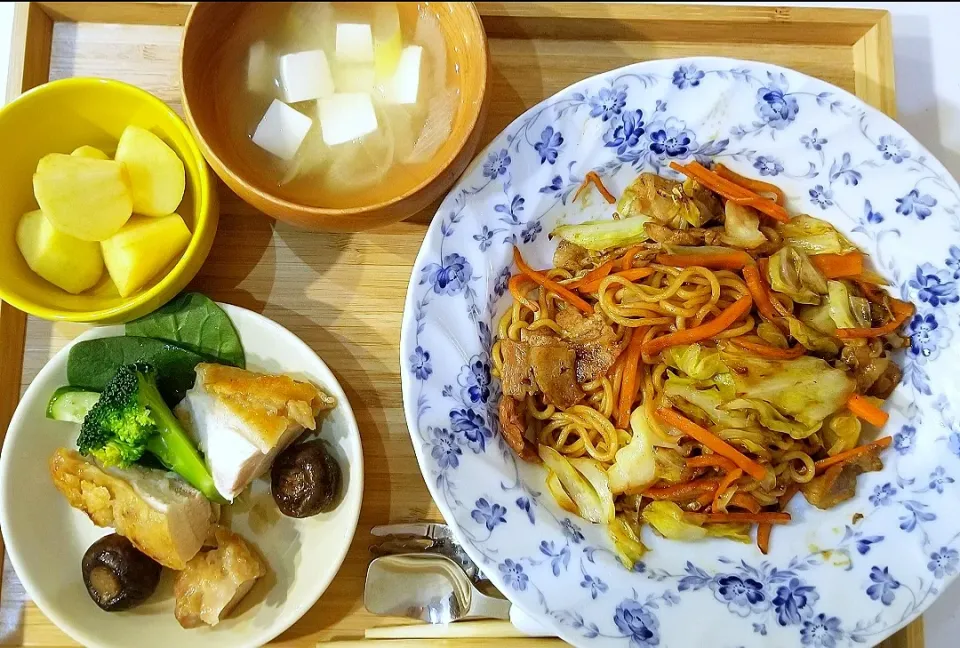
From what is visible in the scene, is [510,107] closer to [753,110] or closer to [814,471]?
[753,110]

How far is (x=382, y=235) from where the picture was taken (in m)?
2.08

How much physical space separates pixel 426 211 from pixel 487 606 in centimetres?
116

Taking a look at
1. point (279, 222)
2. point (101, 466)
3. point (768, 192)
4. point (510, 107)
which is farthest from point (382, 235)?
point (768, 192)

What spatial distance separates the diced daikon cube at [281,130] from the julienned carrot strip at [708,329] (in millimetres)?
Answer: 1092

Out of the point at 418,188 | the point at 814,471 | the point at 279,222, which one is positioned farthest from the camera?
the point at 279,222

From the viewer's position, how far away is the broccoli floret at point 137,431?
1770 mm

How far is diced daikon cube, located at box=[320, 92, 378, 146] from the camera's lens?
70.5 inches

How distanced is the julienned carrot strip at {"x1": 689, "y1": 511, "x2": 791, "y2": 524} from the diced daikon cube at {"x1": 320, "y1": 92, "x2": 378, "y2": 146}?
4.52 feet

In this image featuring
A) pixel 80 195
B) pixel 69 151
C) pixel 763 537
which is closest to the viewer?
pixel 80 195

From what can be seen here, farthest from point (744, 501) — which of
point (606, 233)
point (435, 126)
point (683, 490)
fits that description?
point (435, 126)

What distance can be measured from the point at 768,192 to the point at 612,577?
1.18m

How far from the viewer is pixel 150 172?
185 cm

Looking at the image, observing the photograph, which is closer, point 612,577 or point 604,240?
point 612,577

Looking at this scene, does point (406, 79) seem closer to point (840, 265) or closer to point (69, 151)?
point (69, 151)
